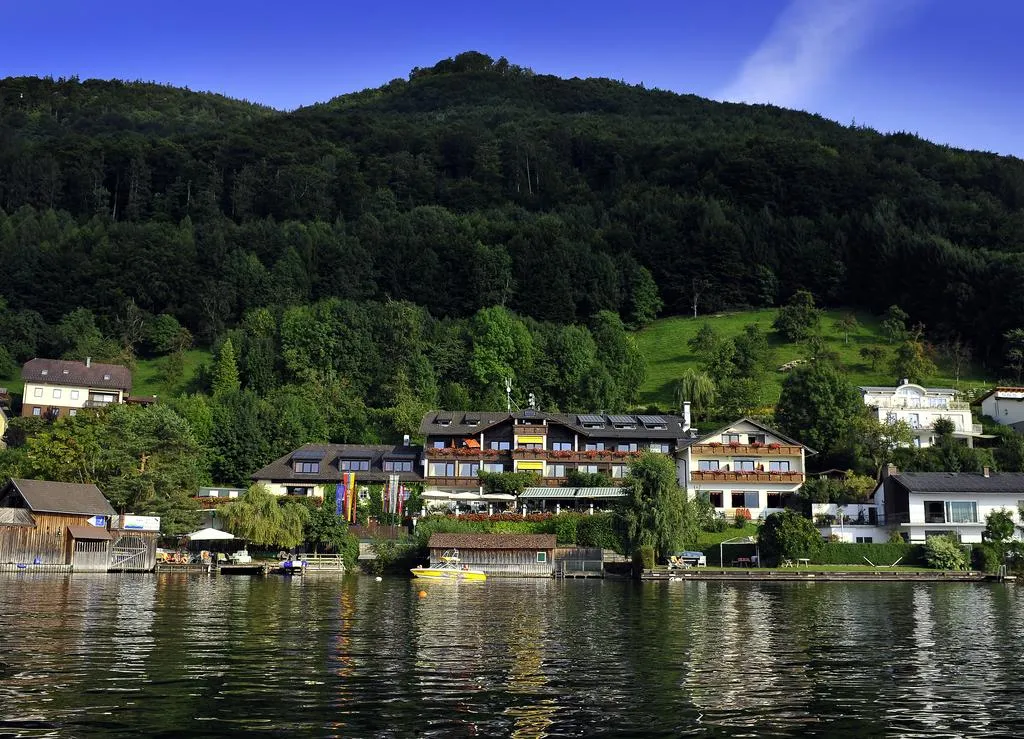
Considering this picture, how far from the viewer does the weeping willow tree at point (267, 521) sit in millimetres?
71925

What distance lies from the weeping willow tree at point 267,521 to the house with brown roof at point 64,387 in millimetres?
47991

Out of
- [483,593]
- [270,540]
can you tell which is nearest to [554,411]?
[270,540]

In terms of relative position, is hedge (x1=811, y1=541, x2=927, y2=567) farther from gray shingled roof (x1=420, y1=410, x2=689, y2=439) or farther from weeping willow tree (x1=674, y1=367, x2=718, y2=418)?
weeping willow tree (x1=674, y1=367, x2=718, y2=418)

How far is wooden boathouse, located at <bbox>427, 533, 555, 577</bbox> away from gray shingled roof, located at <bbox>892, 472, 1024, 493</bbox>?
2824cm

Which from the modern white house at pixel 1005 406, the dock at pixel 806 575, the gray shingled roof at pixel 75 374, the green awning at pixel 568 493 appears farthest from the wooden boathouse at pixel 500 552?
the gray shingled roof at pixel 75 374

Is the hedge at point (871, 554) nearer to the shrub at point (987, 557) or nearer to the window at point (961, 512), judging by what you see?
the shrub at point (987, 557)

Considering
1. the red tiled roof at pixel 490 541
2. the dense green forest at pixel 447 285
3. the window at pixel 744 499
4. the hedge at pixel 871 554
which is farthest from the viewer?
the dense green forest at pixel 447 285

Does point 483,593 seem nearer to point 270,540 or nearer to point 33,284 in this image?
point 270,540

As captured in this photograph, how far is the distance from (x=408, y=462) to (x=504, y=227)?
78020mm

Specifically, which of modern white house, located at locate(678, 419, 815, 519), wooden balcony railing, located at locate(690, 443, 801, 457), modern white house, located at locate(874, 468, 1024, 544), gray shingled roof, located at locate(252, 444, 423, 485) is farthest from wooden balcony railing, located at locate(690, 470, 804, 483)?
gray shingled roof, located at locate(252, 444, 423, 485)

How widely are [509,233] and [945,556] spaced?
103 metres

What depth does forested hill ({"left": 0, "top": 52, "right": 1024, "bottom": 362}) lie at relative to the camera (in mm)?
140250

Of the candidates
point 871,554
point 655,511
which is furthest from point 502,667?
point 871,554

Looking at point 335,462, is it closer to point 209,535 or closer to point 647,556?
point 209,535
